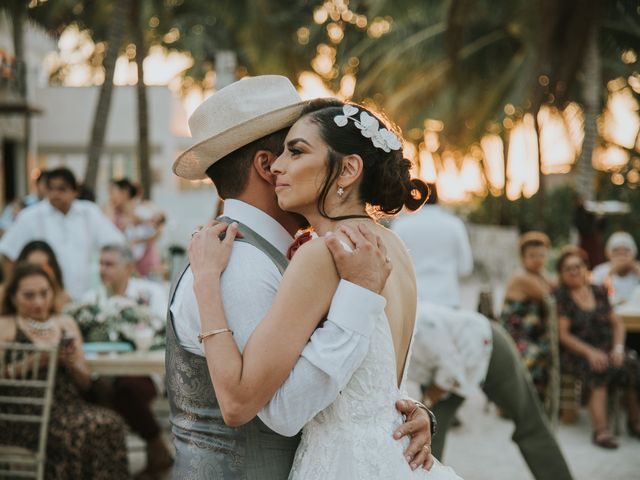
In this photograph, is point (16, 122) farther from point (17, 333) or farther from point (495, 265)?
point (17, 333)

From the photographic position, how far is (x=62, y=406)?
5.07m

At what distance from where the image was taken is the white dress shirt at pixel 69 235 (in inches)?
293

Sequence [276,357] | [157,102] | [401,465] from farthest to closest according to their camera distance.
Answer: [157,102] < [401,465] < [276,357]

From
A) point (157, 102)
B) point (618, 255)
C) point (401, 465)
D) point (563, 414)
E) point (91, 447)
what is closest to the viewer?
point (401, 465)

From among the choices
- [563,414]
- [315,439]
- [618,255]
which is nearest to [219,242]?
[315,439]

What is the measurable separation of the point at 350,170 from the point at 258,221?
0.30m

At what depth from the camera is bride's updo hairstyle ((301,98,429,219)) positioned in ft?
7.06

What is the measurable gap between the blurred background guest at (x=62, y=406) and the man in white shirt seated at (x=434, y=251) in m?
2.53

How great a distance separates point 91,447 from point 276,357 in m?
3.41

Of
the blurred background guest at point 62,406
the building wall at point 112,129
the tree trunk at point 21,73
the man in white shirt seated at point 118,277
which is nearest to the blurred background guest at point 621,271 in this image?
the man in white shirt seated at point 118,277

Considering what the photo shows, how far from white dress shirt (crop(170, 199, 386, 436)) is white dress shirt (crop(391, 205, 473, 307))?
4.46 meters

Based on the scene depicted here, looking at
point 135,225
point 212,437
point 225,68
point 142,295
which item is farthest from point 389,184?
point 135,225

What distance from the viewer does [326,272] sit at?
6.59 ft

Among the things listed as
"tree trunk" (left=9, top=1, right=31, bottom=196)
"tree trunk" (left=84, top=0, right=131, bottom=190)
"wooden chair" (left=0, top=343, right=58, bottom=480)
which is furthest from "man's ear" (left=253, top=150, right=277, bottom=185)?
"tree trunk" (left=9, top=1, right=31, bottom=196)
